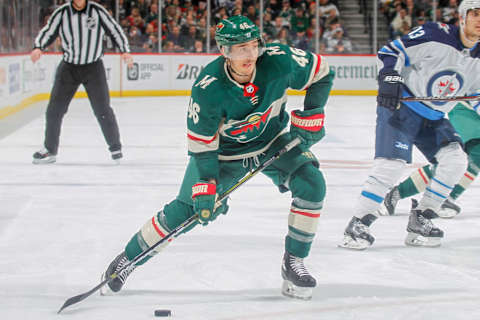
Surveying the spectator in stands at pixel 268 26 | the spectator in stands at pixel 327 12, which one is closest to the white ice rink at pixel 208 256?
the spectator in stands at pixel 268 26

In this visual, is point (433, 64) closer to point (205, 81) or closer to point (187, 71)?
point (205, 81)

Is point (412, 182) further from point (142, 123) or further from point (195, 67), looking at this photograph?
point (195, 67)

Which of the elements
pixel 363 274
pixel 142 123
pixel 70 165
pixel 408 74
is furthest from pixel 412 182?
pixel 142 123

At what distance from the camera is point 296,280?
2.58 metres

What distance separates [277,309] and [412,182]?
5.44 ft

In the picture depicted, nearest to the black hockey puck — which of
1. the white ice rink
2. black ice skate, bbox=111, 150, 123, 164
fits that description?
the white ice rink

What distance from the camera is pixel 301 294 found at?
2.59 meters

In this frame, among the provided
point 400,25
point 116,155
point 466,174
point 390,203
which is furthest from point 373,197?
point 400,25

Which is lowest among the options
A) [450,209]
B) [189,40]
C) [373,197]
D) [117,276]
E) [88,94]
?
[450,209]

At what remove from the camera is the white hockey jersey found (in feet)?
10.5

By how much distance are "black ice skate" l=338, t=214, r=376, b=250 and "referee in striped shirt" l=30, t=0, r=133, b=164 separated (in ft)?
9.18

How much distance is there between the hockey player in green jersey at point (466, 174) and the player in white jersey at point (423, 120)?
39 cm

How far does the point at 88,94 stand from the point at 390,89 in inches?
123

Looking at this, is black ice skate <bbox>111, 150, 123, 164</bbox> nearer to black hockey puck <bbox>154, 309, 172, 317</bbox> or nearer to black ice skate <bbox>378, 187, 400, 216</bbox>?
black ice skate <bbox>378, 187, 400, 216</bbox>
